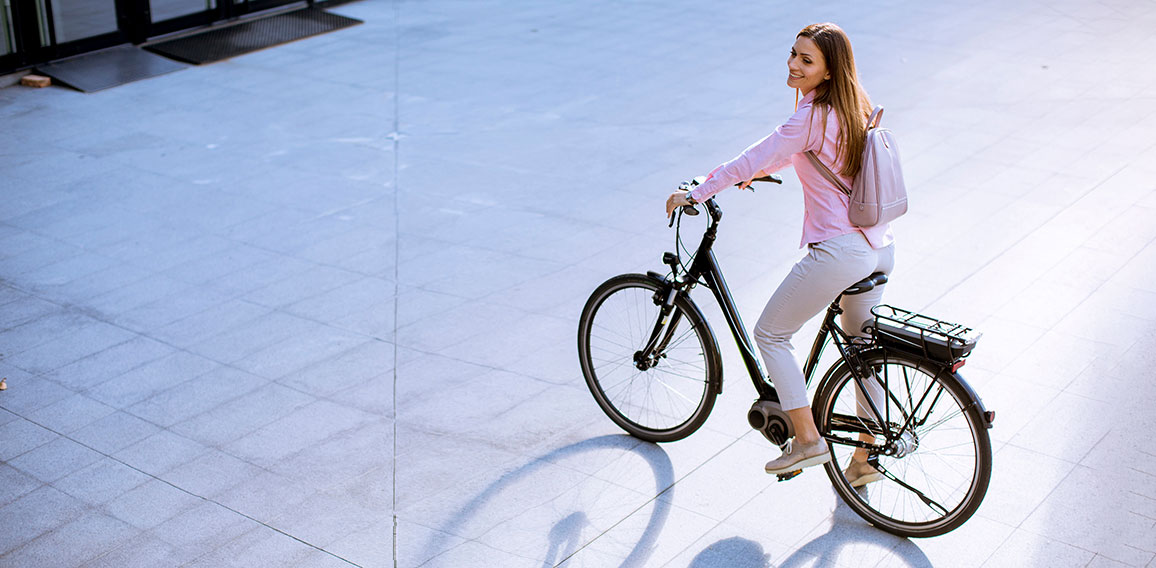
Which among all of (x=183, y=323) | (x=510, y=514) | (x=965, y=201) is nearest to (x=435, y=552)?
(x=510, y=514)

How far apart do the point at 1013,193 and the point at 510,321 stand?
3277mm

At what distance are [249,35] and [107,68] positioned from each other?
60.6 inches

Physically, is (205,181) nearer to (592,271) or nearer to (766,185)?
(592,271)

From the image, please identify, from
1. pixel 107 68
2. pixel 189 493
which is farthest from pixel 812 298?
pixel 107 68

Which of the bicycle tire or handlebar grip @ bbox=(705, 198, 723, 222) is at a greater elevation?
handlebar grip @ bbox=(705, 198, 723, 222)

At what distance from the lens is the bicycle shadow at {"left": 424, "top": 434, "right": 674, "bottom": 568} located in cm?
376

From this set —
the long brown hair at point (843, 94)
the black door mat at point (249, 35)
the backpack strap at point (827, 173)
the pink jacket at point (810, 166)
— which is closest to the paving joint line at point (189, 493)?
the pink jacket at point (810, 166)

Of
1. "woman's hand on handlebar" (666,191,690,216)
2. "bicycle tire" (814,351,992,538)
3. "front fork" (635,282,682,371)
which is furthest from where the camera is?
"front fork" (635,282,682,371)

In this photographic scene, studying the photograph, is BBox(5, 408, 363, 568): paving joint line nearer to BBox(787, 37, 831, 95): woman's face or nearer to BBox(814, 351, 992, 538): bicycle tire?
BBox(814, 351, 992, 538): bicycle tire

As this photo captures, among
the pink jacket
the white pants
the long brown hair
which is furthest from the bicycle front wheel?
the long brown hair

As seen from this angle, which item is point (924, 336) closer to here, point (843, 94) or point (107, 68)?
point (843, 94)

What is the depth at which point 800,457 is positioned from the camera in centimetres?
381

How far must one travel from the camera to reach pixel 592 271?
5969 mm

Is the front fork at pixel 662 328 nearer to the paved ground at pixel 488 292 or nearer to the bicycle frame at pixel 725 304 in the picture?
the bicycle frame at pixel 725 304
